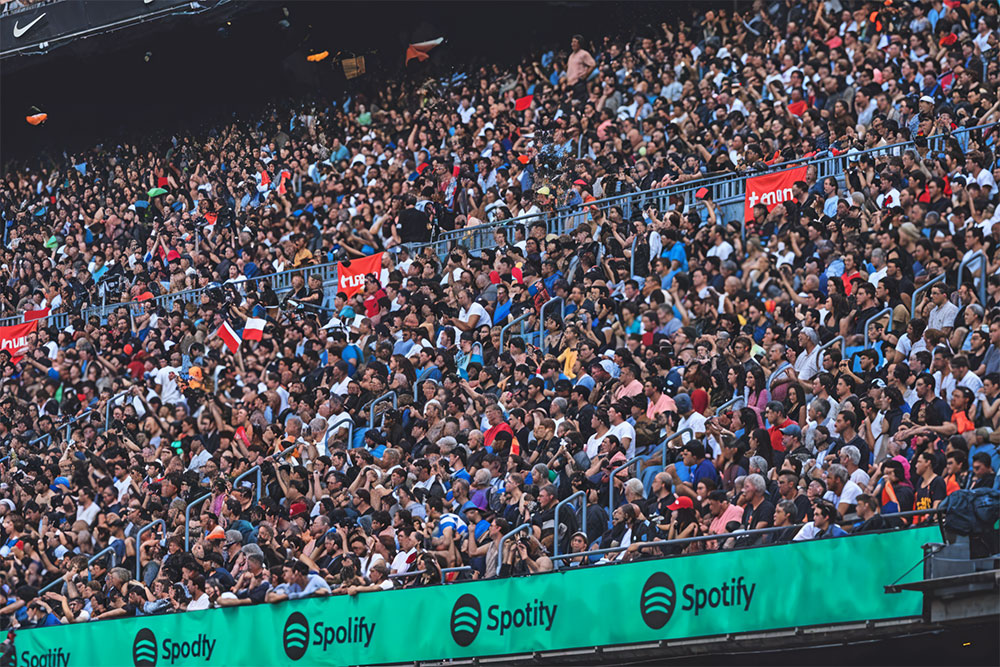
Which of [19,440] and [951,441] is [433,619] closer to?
[951,441]

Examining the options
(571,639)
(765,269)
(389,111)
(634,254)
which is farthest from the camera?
(389,111)

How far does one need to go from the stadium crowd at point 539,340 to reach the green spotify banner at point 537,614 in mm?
248

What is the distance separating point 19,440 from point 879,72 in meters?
12.1

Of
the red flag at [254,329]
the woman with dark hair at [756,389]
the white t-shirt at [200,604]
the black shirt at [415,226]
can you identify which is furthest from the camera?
the black shirt at [415,226]

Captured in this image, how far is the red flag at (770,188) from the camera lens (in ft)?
59.9

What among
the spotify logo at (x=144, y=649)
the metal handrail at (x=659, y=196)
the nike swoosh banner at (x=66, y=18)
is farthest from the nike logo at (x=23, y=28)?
the spotify logo at (x=144, y=649)

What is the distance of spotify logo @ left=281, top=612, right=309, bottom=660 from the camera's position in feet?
50.0

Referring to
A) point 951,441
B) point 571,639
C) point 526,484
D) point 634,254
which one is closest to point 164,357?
point 634,254

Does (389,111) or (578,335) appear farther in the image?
(389,111)

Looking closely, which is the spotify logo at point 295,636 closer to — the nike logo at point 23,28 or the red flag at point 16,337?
the red flag at point 16,337

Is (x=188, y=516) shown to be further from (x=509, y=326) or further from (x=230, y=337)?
(x=230, y=337)

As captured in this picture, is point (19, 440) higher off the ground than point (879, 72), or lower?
lower

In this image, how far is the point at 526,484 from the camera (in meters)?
15.8

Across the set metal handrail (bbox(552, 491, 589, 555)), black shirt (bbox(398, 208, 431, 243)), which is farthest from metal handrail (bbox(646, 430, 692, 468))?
black shirt (bbox(398, 208, 431, 243))
